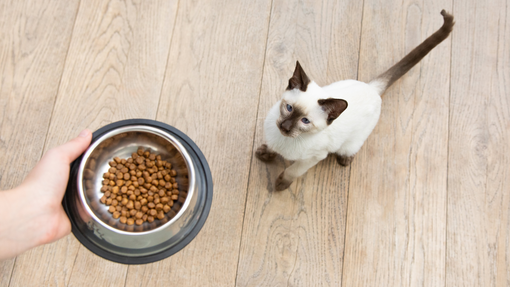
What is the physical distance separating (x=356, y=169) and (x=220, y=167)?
1.67 ft

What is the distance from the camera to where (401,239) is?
50.9 inches

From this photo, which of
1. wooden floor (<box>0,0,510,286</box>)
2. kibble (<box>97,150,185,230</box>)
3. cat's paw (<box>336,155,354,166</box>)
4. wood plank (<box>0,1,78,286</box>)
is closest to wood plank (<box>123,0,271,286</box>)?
wooden floor (<box>0,0,510,286</box>)

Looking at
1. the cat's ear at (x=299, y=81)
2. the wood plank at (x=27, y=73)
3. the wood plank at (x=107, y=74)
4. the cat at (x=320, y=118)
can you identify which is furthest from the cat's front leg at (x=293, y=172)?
the wood plank at (x=27, y=73)

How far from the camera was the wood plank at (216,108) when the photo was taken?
1228 millimetres

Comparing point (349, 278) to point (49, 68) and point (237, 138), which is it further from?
point (49, 68)

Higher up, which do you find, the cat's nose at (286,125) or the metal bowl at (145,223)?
the cat's nose at (286,125)

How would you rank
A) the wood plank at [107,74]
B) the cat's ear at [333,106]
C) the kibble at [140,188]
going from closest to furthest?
the cat's ear at [333,106] → the kibble at [140,188] → the wood plank at [107,74]

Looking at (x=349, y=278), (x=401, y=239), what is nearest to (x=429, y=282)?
(x=401, y=239)

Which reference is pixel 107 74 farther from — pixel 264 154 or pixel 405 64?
pixel 405 64

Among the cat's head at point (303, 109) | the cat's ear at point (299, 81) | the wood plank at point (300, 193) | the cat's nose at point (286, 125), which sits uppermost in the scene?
the cat's ear at point (299, 81)

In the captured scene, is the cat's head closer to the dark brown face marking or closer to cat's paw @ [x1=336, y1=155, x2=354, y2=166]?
the dark brown face marking

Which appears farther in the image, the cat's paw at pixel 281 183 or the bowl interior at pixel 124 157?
the cat's paw at pixel 281 183

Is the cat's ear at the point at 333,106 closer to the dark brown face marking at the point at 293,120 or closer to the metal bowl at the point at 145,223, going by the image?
the dark brown face marking at the point at 293,120

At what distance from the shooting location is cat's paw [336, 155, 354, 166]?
125 cm
